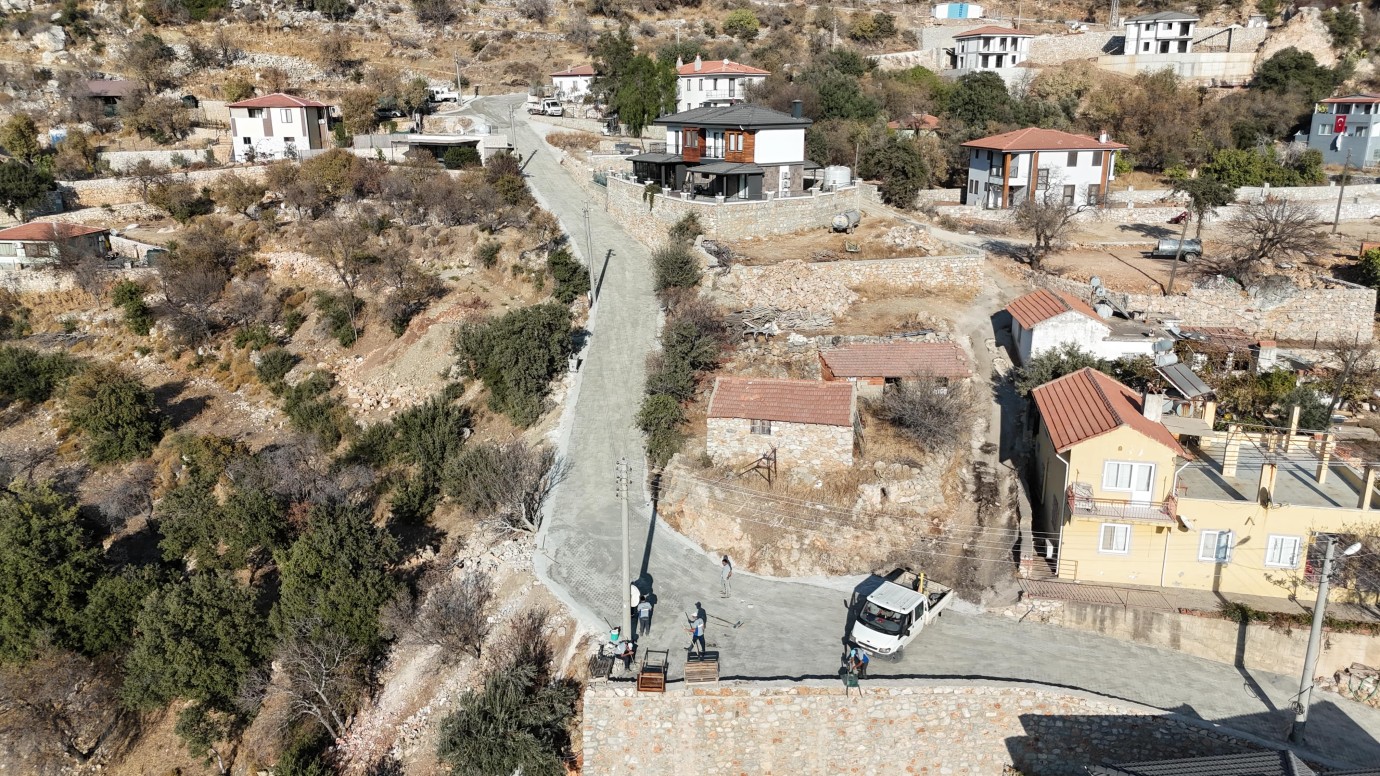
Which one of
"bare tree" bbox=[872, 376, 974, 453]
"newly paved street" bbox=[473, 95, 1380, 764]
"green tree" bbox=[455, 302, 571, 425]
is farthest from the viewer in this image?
"green tree" bbox=[455, 302, 571, 425]

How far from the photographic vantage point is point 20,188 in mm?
47000

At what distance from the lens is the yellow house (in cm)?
1956

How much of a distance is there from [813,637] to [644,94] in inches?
1721

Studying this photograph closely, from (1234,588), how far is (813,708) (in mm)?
10727

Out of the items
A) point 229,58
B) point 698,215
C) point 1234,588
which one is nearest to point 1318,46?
point 698,215

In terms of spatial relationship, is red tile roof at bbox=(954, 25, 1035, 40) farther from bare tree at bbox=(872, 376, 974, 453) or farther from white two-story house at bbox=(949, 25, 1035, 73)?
bare tree at bbox=(872, 376, 974, 453)

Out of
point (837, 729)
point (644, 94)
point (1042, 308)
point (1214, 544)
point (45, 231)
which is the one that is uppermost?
point (644, 94)

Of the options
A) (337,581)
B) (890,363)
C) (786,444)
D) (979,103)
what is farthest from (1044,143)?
(337,581)

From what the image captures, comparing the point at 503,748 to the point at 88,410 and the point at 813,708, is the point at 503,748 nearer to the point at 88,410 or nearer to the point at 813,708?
the point at 813,708

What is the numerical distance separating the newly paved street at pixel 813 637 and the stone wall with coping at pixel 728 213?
15658mm

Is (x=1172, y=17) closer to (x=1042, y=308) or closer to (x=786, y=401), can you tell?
(x=1042, y=308)

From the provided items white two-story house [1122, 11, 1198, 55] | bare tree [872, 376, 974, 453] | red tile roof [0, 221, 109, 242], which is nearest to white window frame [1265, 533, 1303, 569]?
bare tree [872, 376, 974, 453]

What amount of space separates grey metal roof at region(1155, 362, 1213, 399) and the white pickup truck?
9.98m

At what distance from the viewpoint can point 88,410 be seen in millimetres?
31344
